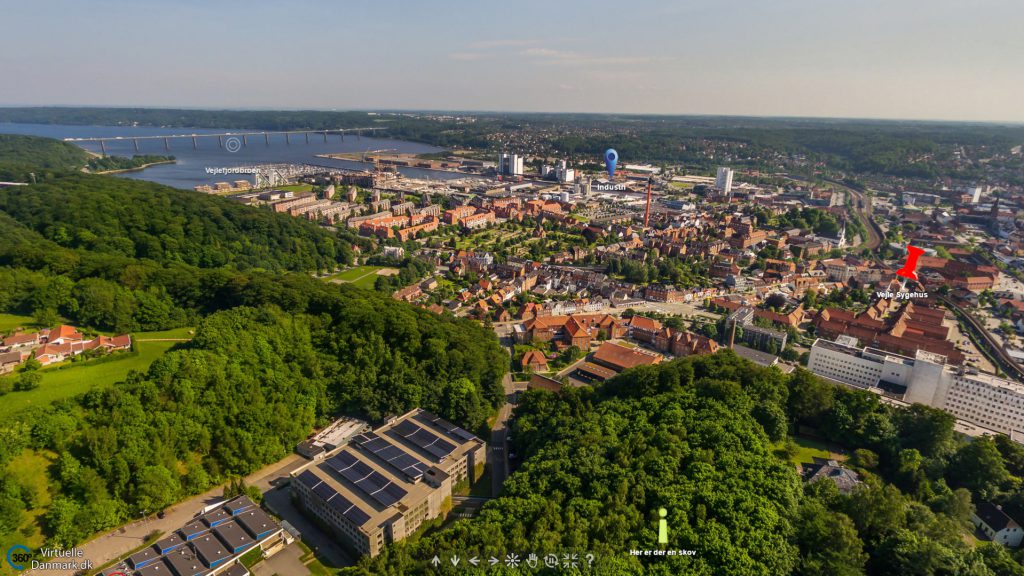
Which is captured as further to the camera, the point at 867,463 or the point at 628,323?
the point at 628,323

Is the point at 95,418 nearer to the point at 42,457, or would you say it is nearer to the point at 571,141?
the point at 42,457

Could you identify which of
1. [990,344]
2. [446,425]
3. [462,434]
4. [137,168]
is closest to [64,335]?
[446,425]

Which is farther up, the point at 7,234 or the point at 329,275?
the point at 7,234

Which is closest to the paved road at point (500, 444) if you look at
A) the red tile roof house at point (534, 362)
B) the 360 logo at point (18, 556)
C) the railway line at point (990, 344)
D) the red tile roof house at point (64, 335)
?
the red tile roof house at point (534, 362)

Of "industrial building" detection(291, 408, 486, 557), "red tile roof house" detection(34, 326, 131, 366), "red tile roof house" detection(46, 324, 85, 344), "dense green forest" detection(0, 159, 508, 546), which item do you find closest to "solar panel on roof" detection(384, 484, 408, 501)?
"industrial building" detection(291, 408, 486, 557)

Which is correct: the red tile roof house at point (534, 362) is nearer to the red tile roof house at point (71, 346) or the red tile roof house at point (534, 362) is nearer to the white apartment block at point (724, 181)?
the red tile roof house at point (71, 346)

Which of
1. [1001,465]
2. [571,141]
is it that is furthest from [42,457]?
[571,141]

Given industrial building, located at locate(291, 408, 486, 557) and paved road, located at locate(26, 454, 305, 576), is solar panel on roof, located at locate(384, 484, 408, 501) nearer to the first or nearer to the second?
industrial building, located at locate(291, 408, 486, 557)
